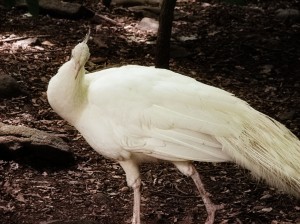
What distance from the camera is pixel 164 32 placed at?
17.8 ft

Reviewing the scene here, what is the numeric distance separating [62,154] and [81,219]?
850 mm

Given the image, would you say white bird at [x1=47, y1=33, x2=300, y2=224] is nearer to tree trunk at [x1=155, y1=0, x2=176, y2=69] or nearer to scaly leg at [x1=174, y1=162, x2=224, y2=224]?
scaly leg at [x1=174, y1=162, x2=224, y2=224]

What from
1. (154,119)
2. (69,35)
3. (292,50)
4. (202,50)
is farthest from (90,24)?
(154,119)

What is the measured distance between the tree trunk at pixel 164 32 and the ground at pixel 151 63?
2.03 ft

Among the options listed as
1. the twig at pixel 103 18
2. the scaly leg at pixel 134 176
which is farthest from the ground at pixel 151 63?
the scaly leg at pixel 134 176

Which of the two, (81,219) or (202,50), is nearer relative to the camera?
(81,219)

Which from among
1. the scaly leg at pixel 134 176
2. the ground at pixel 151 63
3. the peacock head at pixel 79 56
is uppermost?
the peacock head at pixel 79 56

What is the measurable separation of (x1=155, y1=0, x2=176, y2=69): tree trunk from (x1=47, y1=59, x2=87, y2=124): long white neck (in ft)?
6.97

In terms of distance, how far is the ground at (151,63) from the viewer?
3.92m

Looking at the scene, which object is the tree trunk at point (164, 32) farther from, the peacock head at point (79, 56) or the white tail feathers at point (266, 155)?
the white tail feathers at point (266, 155)

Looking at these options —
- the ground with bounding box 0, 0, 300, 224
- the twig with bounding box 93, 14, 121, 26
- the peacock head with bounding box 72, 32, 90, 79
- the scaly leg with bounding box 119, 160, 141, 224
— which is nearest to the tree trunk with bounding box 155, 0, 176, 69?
the ground with bounding box 0, 0, 300, 224

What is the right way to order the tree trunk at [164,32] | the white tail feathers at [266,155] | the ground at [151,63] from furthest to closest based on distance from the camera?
the tree trunk at [164,32] → the ground at [151,63] → the white tail feathers at [266,155]

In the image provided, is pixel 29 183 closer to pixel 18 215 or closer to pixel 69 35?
pixel 18 215

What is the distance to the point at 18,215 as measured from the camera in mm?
3760
